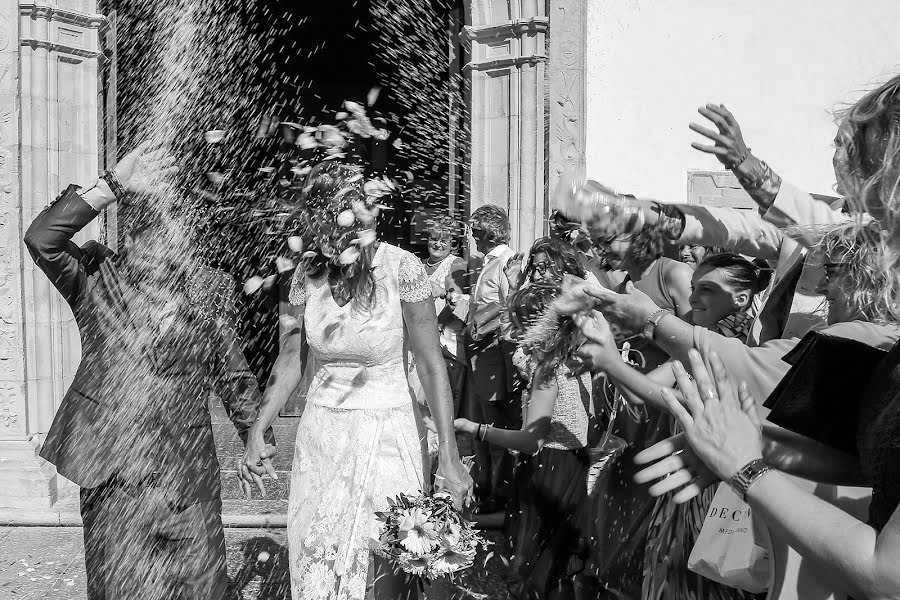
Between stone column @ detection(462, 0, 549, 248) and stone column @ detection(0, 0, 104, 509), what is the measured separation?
11.7 feet

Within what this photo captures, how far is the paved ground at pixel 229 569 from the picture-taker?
4.61 metres

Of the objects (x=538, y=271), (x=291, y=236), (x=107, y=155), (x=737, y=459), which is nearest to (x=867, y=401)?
(x=737, y=459)

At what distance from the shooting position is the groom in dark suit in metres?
3.58

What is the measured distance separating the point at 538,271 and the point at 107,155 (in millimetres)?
5603

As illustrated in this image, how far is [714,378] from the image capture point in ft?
6.00

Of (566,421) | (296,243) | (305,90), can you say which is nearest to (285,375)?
(296,243)

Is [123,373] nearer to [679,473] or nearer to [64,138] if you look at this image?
[679,473]

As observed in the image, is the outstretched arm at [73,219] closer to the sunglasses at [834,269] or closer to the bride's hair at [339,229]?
the bride's hair at [339,229]

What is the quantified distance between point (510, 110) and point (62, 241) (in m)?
5.04

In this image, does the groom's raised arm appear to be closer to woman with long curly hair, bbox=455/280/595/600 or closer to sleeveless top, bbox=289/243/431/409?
sleeveless top, bbox=289/243/431/409

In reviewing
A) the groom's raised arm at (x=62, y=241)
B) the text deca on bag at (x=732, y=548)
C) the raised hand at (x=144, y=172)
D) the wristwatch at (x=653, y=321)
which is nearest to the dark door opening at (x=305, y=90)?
the raised hand at (x=144, y=172)

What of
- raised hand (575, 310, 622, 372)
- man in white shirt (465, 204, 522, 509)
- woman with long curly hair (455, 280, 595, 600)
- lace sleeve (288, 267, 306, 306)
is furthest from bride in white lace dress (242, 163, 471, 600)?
man in white shirt (465, 204, 522, 509)

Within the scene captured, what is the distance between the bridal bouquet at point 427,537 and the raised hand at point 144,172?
1.76m

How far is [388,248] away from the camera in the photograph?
3730 mm
